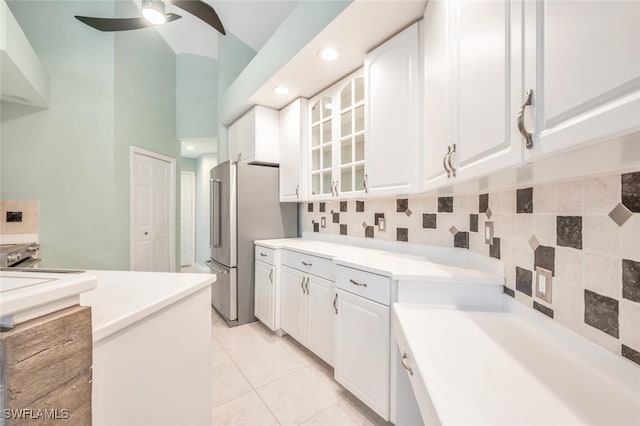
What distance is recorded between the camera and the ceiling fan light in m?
1.73

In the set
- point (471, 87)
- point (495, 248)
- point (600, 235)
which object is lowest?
point (495, 248)

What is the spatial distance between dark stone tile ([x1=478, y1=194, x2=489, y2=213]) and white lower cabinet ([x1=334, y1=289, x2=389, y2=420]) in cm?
74

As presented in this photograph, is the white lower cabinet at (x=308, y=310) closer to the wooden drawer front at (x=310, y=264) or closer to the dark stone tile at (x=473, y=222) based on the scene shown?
the wooden drawer front at (x=310, y=264)

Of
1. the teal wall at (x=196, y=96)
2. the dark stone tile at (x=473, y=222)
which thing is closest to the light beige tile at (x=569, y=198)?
the dark stone tile at (x=473, y=222)

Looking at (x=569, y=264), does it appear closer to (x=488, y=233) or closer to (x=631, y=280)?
(x=631, y=280)

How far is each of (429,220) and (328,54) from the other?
138 centimetres

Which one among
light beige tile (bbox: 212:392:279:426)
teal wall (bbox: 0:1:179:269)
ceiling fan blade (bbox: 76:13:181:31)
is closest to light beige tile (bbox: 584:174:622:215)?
light beige tile (bbox: 212:392:279:426)

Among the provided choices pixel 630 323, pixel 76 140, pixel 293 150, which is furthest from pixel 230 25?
pixel 630 323

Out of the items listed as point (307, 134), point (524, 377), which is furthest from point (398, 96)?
point (524, 377)

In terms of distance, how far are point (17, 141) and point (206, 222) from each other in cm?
293

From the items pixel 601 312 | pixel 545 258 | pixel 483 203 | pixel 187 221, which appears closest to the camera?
pixel 601 312

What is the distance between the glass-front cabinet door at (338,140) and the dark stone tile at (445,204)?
0.52 metres

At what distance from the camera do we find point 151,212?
3566mm

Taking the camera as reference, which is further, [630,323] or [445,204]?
[445,204]
